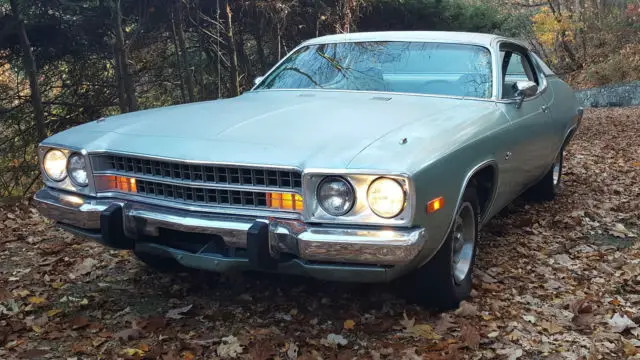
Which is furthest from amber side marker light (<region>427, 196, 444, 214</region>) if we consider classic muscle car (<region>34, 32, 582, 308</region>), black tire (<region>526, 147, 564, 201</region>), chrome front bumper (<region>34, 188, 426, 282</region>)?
black tire (<region>526, 147, 564, 201</region>)

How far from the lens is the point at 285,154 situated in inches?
109

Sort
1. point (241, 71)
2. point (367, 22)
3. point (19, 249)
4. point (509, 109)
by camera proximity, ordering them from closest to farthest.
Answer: point (509, 109) → point (19, 249) → point (241, 71) → point (367, 22)

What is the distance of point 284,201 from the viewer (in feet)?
9.17

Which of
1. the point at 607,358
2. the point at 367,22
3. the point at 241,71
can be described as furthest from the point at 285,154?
the point at 367,22

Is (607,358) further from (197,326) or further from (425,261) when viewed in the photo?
(197,326)

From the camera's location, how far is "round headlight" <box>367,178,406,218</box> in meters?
2.63

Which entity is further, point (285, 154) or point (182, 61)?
point (182, 61)

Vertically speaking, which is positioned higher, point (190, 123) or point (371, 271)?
point (190, 123)

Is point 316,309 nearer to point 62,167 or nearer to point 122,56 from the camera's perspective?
point 62,167

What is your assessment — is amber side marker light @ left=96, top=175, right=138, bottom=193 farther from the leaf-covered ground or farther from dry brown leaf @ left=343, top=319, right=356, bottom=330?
dry brown leaf @ left=343, top=319, right=356, bottom=330

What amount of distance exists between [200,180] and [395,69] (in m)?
1.92

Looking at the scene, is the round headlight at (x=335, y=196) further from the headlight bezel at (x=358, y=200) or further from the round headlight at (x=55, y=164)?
the round headlight at (x=55, y=164)

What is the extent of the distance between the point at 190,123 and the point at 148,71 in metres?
7.62

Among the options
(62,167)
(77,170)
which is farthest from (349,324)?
(62,167)
